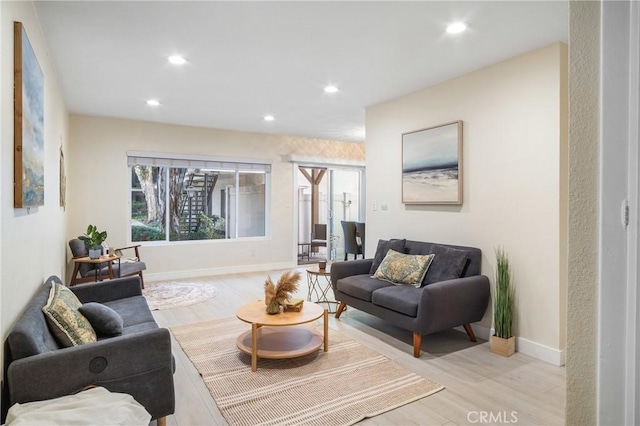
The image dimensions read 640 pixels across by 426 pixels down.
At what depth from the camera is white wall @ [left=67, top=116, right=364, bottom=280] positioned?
5398 millimetres

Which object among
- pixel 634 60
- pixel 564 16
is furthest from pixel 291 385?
pixel 564 16

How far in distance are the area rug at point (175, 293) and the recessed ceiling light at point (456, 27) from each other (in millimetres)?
4044

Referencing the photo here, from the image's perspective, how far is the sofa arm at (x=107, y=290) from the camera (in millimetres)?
2945

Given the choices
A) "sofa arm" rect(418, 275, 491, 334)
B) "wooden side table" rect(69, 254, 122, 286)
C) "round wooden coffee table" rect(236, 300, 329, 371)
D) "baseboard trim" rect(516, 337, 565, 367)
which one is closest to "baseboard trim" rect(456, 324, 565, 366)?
"baseboard trim" rect(516, 337, 565, 367)

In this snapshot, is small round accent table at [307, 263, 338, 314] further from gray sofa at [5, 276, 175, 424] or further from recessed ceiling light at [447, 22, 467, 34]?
recessed ceiling light at [447, 22, 467, 34]

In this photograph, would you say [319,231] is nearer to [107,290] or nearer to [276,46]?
[107,290]

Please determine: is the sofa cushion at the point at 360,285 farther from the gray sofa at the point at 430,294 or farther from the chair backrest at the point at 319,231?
the chair backrest at the point at 319,231

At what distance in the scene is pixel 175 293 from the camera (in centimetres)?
508

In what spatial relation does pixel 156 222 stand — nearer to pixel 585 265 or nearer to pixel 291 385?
pixel 291 385

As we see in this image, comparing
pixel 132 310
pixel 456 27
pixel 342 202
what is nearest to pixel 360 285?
pixel 132 310

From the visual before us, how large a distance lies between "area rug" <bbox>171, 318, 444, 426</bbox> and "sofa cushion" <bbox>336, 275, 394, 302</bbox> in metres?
0.46

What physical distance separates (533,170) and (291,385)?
2.56m

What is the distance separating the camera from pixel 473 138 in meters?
3.53

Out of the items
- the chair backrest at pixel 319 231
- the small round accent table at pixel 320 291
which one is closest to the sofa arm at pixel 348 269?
the small round accent table at pixel 320 291
